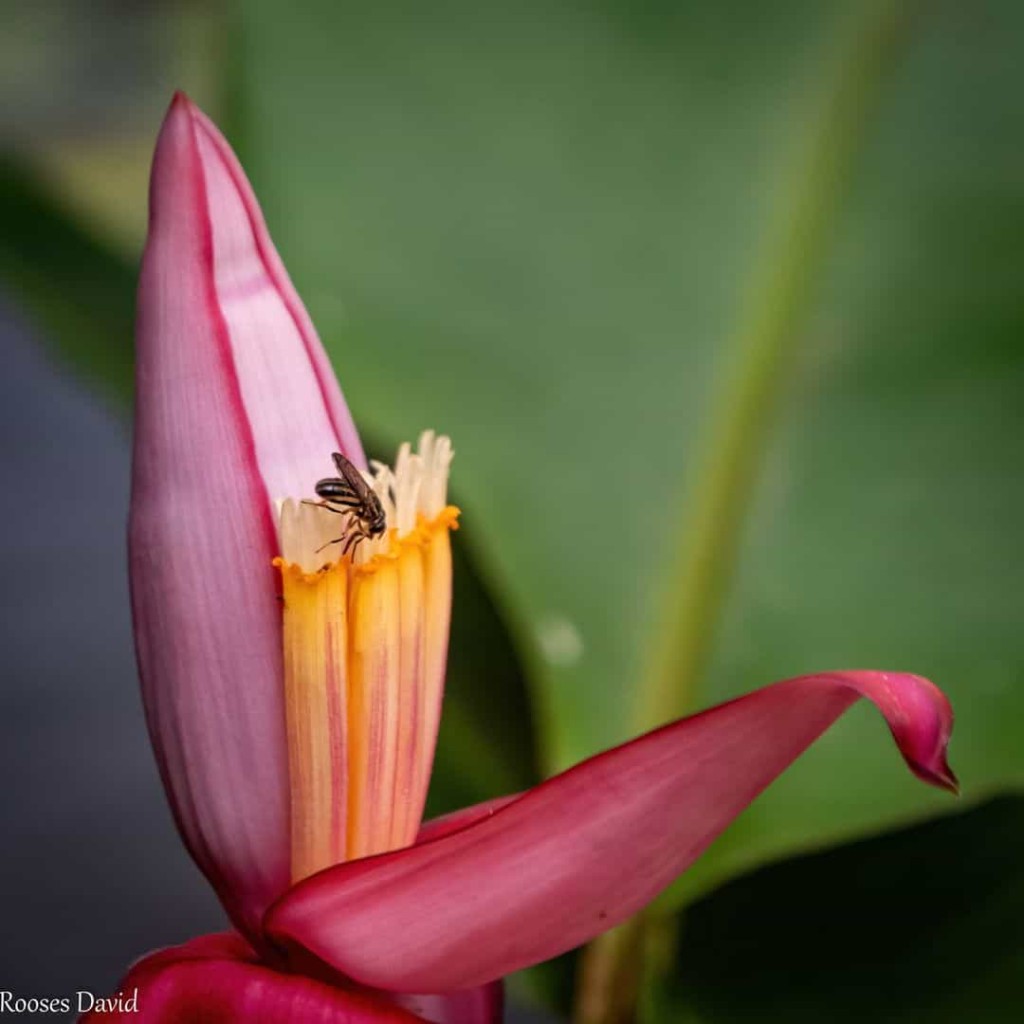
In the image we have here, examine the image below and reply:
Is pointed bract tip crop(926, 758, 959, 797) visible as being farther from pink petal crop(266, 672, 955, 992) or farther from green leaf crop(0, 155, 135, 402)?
green leaf crop(0, 155, 135, 402)

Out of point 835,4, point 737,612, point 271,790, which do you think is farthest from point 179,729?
point 835,4

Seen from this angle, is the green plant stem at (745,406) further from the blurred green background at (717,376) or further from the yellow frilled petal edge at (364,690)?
the yellow frilled petal edge at (364,690)

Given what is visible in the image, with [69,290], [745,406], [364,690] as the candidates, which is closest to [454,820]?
[364,690]

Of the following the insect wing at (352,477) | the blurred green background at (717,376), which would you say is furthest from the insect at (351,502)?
the blurred green background at (717,376)

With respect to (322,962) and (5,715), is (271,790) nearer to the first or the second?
(322,962)

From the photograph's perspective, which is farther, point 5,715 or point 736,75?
point 5,715

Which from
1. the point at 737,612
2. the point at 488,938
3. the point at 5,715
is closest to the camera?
the point at 488,938

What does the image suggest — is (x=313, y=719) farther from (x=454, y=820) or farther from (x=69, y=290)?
(x=69, y=290)
